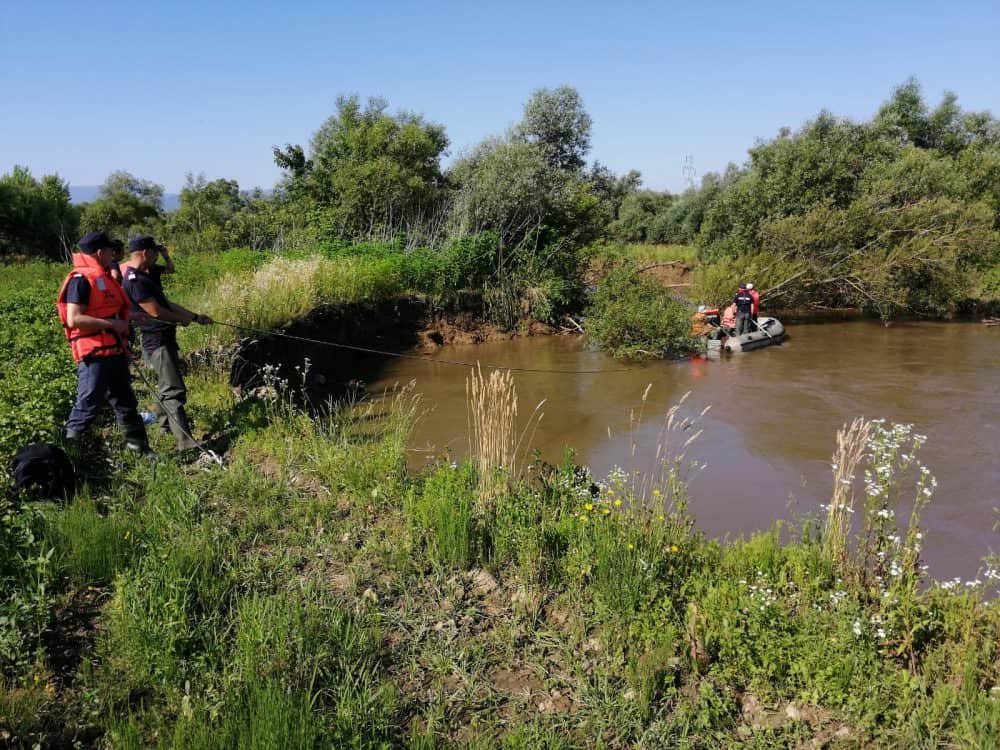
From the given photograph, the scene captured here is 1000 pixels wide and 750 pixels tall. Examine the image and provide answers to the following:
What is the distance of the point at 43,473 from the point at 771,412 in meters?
9.99

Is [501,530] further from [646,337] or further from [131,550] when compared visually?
[646,337]

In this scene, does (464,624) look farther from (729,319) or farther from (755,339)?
(729,319)

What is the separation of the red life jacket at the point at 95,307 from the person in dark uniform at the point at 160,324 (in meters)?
0.46

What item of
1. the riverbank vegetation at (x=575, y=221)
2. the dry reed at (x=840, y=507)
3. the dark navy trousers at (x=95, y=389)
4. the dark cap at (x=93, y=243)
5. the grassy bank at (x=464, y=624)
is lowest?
the grassy bank at (x=464, y=624)

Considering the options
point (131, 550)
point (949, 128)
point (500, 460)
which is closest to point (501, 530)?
point (500, 460)

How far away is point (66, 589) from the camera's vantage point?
13.1 feet

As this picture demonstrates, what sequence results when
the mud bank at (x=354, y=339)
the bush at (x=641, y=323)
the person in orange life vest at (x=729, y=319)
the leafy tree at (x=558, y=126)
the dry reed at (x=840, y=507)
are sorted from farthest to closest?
the leafy tree at (x=558, y=126) < the person in orange life vest at (x=729, y=319) < the bush at (x=641, y=323) < the mud bank at (x=354, y=339) < the dry reed at (x=840, y=507)

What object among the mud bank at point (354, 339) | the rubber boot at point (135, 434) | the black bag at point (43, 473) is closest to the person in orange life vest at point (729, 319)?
the mud bank at point (354, 339)

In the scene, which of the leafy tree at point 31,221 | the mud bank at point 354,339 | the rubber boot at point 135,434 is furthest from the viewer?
the leafy tree at point 31,221

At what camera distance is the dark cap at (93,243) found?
548cm

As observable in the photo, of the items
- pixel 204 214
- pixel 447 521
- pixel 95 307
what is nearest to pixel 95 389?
pixel 95 307

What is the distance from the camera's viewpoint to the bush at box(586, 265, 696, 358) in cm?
1552

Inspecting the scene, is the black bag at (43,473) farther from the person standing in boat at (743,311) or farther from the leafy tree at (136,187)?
the leafy tree at (136,187)

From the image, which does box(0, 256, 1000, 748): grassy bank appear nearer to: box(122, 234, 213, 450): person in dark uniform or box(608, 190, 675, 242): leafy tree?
box(122, 234, 213, 450): person in dark uniform
